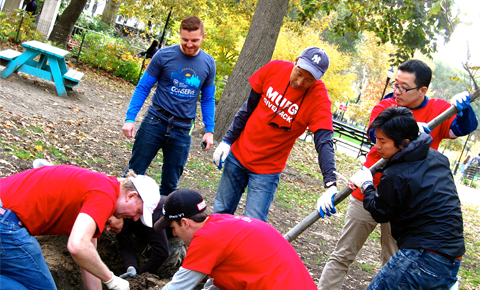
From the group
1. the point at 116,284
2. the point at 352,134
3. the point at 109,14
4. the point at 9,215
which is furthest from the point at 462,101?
the point at 109,14

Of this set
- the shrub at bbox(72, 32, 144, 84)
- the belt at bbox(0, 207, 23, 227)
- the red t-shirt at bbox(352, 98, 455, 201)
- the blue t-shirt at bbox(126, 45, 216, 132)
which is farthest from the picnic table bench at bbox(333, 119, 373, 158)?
the belt at bbox(0, 207, 23, 227)

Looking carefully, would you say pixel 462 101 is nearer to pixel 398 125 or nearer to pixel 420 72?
pixel 420 72

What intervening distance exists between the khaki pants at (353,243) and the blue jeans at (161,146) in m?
1.66

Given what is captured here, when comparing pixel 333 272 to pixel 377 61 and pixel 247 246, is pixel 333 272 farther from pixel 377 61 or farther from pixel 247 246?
pixel 377 61

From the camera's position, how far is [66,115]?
767 centimetres

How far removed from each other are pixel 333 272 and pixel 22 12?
1270 cm

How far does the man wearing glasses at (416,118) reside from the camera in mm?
3283

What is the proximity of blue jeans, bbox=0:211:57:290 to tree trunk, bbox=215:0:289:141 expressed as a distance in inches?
260

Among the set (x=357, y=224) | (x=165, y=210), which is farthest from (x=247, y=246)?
(x=357, y=224)

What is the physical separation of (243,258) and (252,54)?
283 inches

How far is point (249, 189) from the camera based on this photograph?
3.36 metres

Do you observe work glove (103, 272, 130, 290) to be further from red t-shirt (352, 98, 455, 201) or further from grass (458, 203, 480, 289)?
grass (458, 203, 480, 289)

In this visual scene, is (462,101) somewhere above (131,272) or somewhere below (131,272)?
above

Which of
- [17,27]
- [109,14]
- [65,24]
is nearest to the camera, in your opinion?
[17,27]
